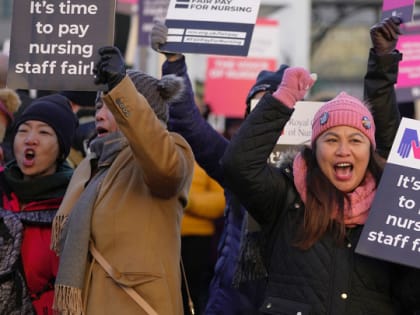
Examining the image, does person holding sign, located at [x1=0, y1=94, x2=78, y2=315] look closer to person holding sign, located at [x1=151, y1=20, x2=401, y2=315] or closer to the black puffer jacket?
person holding sign, located at [x1=151, y1=20, x2=401, y2=315]

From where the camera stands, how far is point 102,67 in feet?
14.2

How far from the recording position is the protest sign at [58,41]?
187 inches

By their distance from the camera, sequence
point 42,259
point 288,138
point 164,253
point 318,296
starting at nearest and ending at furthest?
point 318,296, point 164,253, point 42,259, point 288,138

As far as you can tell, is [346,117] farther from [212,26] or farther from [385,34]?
[212,26]

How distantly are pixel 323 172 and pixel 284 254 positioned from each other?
1.21 ft

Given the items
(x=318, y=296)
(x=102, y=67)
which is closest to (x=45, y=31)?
(x=102, y=67)

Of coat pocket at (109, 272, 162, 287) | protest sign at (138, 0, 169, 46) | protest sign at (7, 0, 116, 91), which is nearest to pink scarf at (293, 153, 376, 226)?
coat pocket at (109, 272, 162, 287)

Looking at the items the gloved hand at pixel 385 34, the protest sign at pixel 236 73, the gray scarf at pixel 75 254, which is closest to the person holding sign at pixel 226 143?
the gloved hand at pixel 385 34

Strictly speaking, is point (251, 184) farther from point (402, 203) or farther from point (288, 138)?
point (288, 138)

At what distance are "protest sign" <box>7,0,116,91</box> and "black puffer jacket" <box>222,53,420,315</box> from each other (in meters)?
0.80

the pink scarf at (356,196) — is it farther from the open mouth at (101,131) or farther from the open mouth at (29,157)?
the open mouth at (29,157)

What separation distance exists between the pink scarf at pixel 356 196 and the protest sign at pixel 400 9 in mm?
785

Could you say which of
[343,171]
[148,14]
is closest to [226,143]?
[343,171]

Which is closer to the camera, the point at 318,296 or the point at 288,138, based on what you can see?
the point at 318,296
